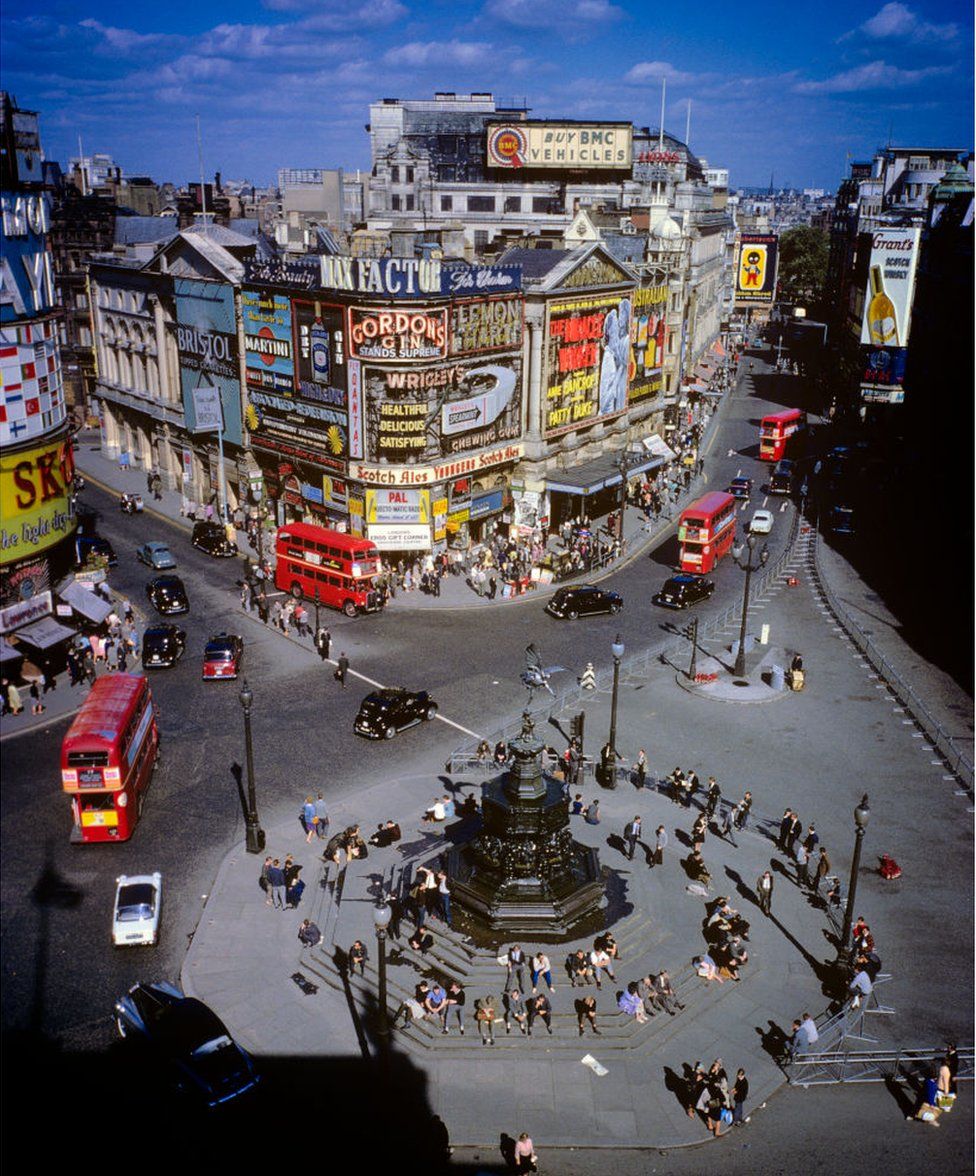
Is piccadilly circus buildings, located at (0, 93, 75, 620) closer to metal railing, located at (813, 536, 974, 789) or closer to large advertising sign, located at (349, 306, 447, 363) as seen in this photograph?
large advertising sign, located at (349, 306, 447, 363)

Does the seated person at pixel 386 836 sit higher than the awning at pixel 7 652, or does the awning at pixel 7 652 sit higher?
the awning at pixel 7 652

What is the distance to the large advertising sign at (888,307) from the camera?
65812mm

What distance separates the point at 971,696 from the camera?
141ft

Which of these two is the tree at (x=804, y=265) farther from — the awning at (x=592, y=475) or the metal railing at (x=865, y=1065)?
the metal railing at (x=865, y=1065)

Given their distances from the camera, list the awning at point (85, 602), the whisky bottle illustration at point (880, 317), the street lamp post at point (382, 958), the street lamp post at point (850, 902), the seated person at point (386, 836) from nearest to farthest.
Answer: the street lamp post at point (382, 958) < the street lamp post at point (850, 902) < the seated person at point (386, 836) < the awning at point (85, 602) < the whisky bottle illustration at point (880, 317)

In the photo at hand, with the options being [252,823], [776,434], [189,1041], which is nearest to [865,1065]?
[189,1041]

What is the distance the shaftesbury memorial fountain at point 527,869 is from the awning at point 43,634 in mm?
20157

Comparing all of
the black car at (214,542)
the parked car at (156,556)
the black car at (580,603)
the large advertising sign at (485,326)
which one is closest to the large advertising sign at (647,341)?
the large advertising sign at (485,326)

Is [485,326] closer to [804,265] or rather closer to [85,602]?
[85,602]

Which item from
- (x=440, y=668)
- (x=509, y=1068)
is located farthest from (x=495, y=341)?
(x=509, y=1068)

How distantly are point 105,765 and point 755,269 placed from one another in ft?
298

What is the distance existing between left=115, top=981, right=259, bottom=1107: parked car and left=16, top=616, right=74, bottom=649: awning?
62.0ft

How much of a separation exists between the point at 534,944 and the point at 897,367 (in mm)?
57384

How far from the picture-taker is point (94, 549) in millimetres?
54844
